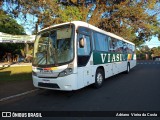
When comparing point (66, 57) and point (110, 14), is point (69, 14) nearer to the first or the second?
point (110, 14)

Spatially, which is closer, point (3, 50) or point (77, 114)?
point (77, 114)

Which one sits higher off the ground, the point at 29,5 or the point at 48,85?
the point at 29,5

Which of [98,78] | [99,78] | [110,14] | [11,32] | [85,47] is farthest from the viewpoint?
[11,32]

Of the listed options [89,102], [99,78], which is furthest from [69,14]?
[89,102]

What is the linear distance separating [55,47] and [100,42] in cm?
322

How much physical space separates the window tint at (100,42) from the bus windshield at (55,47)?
2241 mm

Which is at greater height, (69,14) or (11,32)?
(11,32)

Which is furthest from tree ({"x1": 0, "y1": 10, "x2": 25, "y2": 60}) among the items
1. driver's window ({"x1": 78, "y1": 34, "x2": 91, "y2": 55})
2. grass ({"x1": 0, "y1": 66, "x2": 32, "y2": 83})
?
driver's window ({"x1": 78, "y1": 34, "x2": 91, "y2": 55})

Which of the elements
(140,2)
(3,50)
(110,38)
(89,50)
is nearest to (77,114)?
(89,50)

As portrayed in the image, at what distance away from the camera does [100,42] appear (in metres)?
10.5

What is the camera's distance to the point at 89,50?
9.02 metres

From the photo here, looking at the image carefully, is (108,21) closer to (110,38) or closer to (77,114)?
(110,38)

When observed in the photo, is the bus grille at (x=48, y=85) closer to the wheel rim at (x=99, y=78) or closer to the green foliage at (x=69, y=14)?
the wheel rim at (x=99, y=78)

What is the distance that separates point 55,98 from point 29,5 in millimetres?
5793
